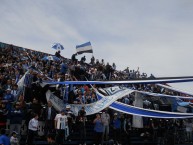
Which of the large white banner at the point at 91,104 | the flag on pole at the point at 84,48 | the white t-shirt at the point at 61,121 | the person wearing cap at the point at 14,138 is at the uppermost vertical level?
the flag on pole at the point at 84,48

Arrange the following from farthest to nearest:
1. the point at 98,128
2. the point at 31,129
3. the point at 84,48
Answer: the point at 84,48 < the point at 98,128 < the point at 31,129

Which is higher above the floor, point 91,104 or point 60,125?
point 91,104

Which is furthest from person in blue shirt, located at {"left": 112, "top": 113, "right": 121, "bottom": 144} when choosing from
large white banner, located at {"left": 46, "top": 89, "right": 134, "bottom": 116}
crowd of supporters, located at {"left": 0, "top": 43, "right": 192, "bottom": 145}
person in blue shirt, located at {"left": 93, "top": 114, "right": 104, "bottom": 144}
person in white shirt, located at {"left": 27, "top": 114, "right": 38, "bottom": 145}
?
person in white shirt, located at {"left": 27, "top": 114, "right": 38, "bottom": 145}

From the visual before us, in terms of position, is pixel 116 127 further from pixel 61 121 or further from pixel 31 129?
pixel 31 129

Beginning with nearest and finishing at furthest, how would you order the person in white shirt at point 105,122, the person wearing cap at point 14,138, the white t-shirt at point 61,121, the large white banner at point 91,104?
1. the person wearing cap at point 14,138
2. the white t-shirt at point 61,121
3. the large white banner at point 91,104
4. the person in white shirt at point 105,122

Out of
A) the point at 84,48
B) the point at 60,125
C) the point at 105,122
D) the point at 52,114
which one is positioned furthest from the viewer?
the point at 84,48

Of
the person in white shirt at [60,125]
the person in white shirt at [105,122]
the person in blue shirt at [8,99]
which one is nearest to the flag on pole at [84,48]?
the person in white shirt at [105,122]

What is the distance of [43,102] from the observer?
48.8ft

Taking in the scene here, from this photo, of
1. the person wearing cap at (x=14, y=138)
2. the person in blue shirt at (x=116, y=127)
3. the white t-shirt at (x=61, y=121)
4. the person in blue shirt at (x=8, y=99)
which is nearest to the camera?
Result: the person wearing cap at (x=14, y=138)

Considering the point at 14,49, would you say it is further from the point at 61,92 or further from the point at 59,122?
the point at 59,122

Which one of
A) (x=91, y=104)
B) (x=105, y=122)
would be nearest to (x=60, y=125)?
(x=91, y=104)

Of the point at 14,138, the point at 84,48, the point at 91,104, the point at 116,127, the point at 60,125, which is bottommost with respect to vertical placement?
the point at 14,138

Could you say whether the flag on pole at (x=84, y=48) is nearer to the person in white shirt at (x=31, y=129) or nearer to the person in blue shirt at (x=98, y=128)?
the person in blue shirt at (x=98, y=128)

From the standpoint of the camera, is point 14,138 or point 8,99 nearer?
point 14,138
